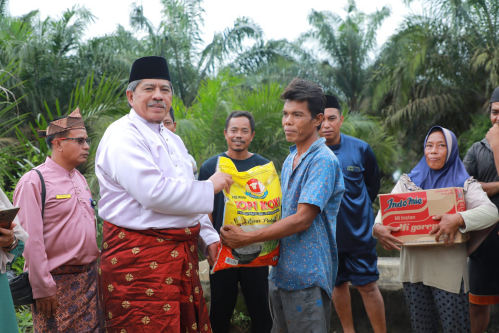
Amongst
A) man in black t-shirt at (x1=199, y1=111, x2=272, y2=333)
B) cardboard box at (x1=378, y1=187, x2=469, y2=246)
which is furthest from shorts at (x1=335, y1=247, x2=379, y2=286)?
cardboard box at (x1=378, y1=187, x2=469, y2=246)

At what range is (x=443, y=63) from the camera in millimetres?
14922

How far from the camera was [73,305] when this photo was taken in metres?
3.41

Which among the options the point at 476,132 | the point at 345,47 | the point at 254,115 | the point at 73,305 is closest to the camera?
the point at 73,305

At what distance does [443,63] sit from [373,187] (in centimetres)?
1135

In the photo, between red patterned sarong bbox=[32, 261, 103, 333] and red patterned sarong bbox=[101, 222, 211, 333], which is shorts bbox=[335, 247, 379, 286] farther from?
red patterned sarong bbox=[101, 222, 211, 333]

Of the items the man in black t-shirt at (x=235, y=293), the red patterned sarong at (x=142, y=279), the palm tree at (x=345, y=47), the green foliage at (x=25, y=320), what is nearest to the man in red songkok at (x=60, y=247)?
the red patterned sarong at (x=142, y=279)

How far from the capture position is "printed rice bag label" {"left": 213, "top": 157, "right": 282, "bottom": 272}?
8.85 feet

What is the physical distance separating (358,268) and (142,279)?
2433 millimetres

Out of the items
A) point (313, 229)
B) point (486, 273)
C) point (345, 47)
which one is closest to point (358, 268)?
point (486, 273)

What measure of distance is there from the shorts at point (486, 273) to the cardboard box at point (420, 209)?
2.70 ft

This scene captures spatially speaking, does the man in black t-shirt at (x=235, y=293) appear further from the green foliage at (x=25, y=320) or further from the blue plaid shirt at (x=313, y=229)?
the green foliage at (x=25, y=320)

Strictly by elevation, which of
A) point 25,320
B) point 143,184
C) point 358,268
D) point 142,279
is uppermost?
point 143,184

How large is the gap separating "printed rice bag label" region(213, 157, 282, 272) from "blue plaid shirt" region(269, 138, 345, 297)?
0.37 ft

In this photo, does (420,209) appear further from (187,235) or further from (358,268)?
(187,235)
